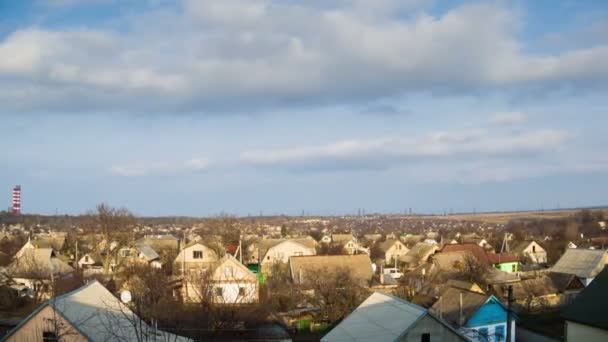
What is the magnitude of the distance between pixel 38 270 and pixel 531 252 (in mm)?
51505

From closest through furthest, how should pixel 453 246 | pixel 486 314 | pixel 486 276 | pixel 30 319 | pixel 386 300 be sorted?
pixel 30 319
pixel 386 300
pixel 486 314
pixel 486 276
pixel 453 246

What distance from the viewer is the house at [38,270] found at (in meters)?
34.4

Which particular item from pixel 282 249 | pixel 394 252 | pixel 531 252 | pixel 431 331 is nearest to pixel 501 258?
pixel 531 252

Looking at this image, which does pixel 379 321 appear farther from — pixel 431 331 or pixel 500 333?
pixel 500 333

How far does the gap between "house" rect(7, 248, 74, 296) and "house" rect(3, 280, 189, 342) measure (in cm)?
1857

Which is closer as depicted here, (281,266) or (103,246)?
(281,266)

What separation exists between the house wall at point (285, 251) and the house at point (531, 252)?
24.2 metres

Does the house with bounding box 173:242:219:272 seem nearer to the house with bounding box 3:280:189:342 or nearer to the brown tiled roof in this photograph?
the brown tiled roof

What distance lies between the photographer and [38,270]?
3600cm

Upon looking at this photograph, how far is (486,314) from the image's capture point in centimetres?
2245

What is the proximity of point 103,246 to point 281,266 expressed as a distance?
21.1 m

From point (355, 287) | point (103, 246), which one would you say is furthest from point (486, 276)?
point (103, 246)

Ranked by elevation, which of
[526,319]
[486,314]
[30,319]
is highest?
[30,319]

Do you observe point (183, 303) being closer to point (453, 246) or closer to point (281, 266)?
point (281, 266)
